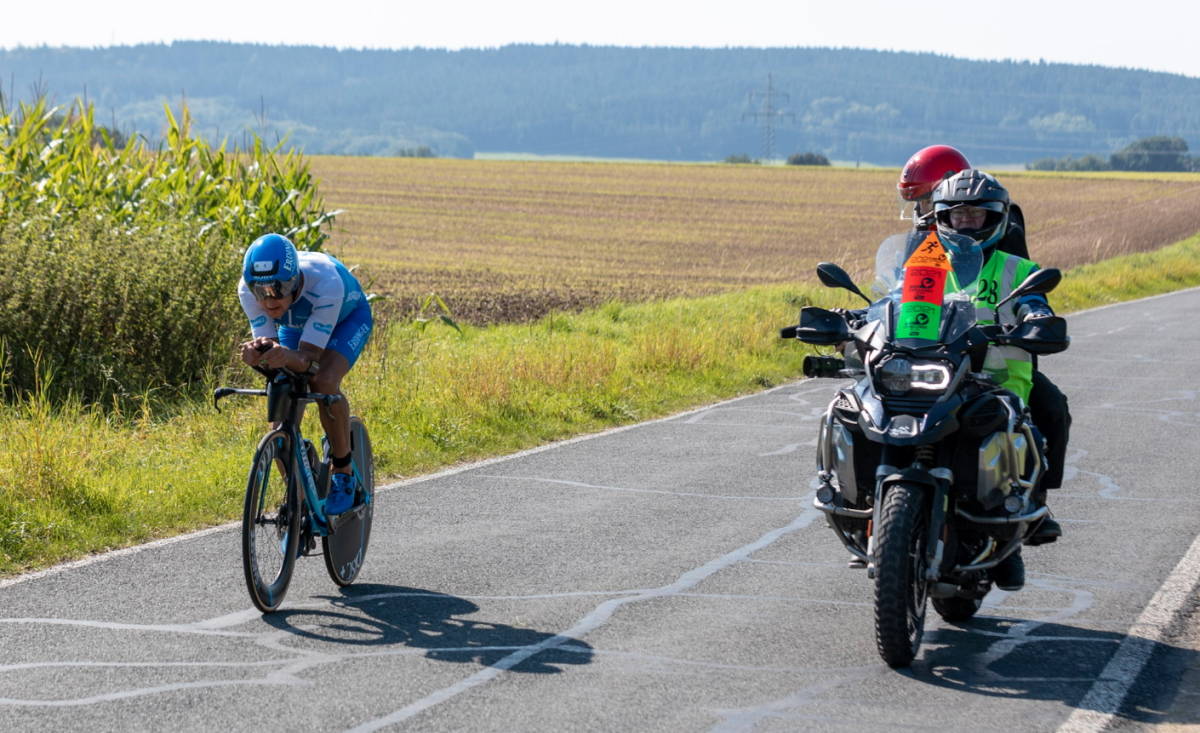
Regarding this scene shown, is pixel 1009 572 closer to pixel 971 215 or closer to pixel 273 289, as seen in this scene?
pixel 971 215

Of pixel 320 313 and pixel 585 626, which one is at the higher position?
pixel 320 313

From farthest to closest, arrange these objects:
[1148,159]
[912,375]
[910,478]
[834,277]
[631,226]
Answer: [1148,159]
[631,226]
[834,277]
[912,375]
[910,478]

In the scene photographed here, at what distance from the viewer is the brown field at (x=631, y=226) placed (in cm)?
3272

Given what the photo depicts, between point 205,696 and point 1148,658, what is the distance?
11.7ft

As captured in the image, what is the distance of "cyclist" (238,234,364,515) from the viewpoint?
625 centimetres

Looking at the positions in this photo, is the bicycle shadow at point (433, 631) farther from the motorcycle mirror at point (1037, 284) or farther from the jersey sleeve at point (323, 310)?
the motorcycle mirror at point (1037, 284)

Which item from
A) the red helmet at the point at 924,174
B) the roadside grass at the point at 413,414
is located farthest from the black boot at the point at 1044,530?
the roadside grass at the point at 413,414

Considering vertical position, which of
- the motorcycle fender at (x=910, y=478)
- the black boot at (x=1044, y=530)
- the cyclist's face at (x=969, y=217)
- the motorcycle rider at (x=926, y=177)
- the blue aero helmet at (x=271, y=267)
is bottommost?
the black boot at (x=1044, y=530)

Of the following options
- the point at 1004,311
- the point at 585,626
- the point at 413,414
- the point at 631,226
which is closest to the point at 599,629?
the point at 585,626

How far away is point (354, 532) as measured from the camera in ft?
22.5

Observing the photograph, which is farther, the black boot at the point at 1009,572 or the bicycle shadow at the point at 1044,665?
the black boot at the point at 1009,572

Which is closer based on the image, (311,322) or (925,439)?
(925,439)

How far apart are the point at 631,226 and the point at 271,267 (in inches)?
2005

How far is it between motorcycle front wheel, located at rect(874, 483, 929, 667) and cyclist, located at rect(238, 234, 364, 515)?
8.14ft
